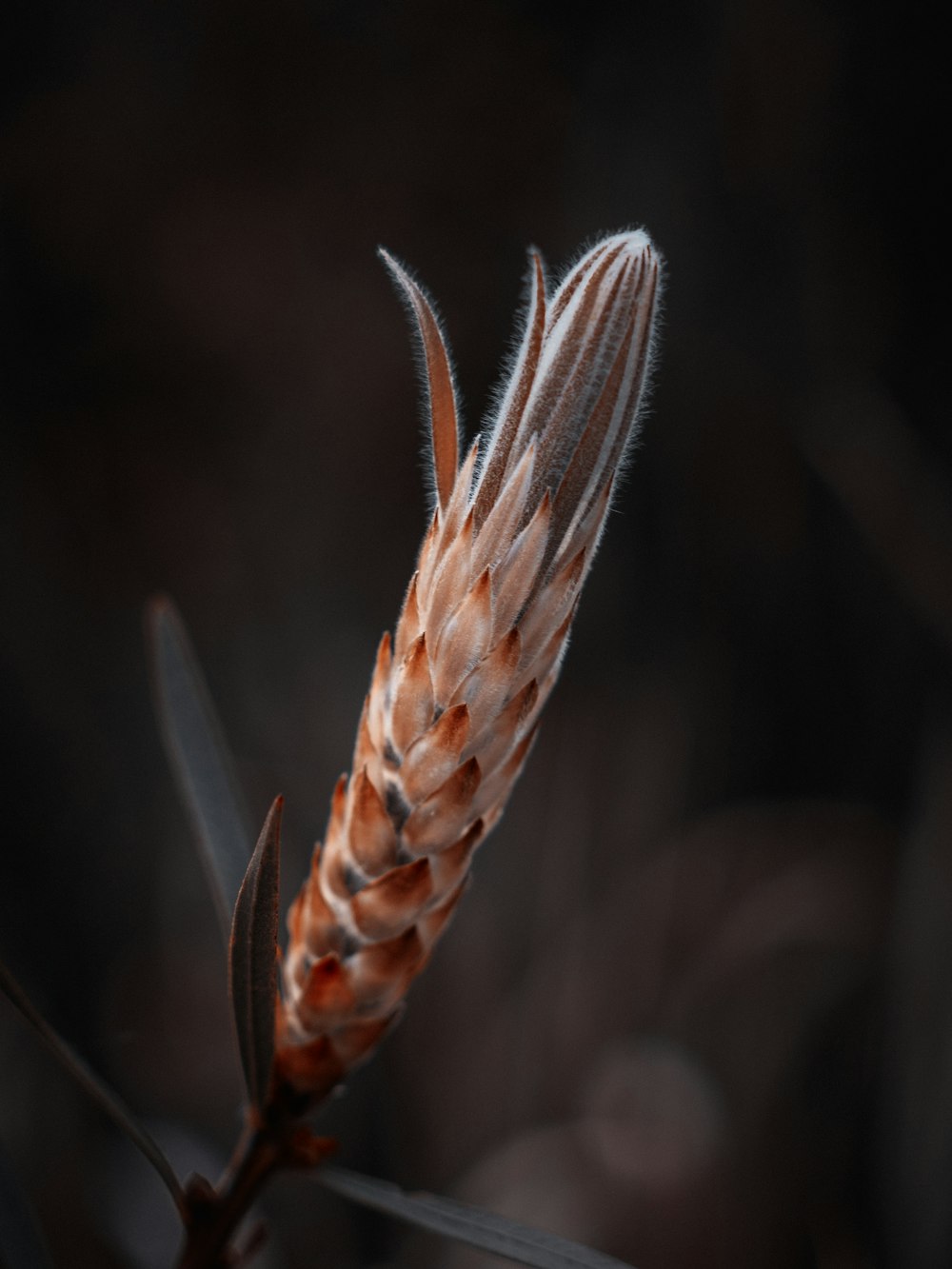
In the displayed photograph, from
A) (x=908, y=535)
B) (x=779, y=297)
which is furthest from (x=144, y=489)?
(x=908, y=535)

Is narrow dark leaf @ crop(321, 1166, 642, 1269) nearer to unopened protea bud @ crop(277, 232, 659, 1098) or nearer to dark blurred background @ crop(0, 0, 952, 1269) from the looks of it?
unopened protea bud @ crop(277, 232, 659, 1098)

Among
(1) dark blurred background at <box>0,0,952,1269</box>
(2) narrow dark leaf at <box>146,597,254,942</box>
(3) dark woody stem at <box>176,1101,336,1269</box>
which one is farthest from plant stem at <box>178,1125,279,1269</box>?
(1) dark blurred background at <box>0,0,952,1269</box>

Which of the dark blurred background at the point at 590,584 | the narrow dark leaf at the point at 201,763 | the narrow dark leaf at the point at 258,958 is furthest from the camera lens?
the dark blurred background at the point at 590,584

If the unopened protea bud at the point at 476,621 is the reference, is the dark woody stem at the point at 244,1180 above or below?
below

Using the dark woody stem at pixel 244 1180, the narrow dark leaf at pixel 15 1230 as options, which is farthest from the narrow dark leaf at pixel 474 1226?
the narrow dark leaf at pixel 15 1230

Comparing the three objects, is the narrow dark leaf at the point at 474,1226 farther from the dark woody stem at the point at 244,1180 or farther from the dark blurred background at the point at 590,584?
the dark blurred background at the point at 590,584

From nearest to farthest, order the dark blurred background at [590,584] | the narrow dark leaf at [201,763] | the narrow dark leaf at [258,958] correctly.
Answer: the narrow dark leaf at [258,958]
the narrow dark leaf at [201,763]
the dark blurred background at [590,584]

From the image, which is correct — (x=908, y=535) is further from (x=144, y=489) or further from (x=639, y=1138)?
(x=144, y=489)
